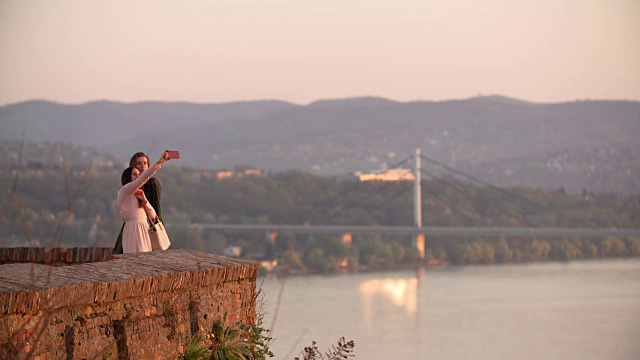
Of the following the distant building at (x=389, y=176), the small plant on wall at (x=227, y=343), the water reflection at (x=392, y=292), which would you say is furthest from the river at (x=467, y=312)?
the small plant on wall at (x=227, y=343)

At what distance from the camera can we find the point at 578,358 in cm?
1869

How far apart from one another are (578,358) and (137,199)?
15.1 m

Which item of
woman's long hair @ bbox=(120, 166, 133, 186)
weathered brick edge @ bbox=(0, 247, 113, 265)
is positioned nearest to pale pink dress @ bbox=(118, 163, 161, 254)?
woman's long hair @ bbox=(120, 166, 133, 186)

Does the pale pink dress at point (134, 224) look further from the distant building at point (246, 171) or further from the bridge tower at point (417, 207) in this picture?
the distant building at point (246, 171)

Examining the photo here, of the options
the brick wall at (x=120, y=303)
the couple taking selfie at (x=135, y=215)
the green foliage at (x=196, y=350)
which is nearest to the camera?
the brick wall at (x=120, y=303)

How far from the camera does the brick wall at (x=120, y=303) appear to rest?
7.68 feet

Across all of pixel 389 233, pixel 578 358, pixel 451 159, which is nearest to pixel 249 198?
pixel 389 233

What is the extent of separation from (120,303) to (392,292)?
26608 millimetres

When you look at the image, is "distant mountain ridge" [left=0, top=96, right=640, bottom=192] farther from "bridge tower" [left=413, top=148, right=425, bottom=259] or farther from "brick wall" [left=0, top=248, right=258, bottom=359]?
"brick wall" [left=0, top=248, right=258, bottom=359]

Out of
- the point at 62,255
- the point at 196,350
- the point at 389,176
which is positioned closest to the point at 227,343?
the point at 196,350

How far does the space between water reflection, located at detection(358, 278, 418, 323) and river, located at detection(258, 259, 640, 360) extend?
2 cm

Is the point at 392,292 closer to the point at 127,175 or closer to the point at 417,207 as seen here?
the point at 417,207

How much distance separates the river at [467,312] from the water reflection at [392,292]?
0.02 meters

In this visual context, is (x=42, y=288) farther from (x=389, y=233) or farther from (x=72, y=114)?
(x=72, y=114)
